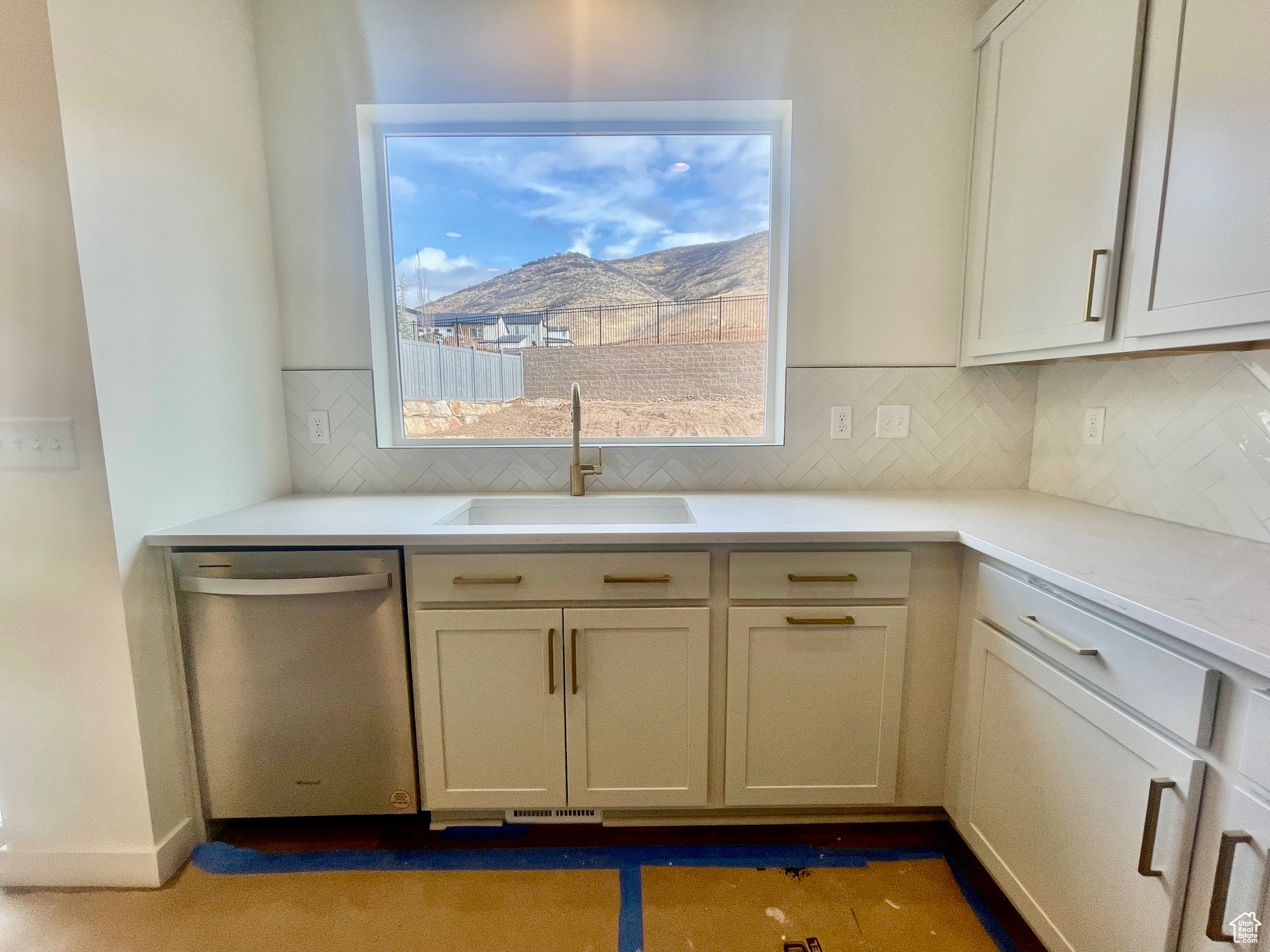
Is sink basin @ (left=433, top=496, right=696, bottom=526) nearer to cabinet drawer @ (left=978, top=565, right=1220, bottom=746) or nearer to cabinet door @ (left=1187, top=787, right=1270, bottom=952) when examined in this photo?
cabinet drawer @ (left=978, top=565, right=1220, bottom=746)

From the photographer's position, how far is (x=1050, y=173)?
1.45 m

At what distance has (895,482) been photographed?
1.97m

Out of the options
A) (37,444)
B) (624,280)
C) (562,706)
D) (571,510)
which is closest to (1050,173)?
(624,280)

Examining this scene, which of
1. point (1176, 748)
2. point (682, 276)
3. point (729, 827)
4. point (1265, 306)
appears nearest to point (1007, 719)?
point (1176, 748)

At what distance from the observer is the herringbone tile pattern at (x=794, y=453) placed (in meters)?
1.92

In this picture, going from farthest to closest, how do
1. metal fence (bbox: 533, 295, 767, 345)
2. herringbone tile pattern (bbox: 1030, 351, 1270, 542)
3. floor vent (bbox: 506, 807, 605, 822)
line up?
metal fence (bbox: 533, 295, 767, 345), floor vent (bbox: 506, 807, 605, 822), herringbone tile pattern (bbox: 1030, 351, 1270, 542)

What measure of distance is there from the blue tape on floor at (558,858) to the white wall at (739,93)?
158cm

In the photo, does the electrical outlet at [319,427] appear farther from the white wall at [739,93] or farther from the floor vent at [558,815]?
the floor vent at [558,815]

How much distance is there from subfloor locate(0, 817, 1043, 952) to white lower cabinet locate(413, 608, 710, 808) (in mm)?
187

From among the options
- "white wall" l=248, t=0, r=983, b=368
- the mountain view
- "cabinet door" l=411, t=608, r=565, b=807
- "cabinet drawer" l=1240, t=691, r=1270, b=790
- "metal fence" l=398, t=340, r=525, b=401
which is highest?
"white wall" l=248, t=0, r=983, b=368

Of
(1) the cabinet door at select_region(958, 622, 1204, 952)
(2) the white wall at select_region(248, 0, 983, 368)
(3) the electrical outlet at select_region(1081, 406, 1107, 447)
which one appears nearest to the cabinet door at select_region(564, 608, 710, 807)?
(1) the cabinet door at select_region(958, 622, 1204, 952)

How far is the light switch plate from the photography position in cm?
125

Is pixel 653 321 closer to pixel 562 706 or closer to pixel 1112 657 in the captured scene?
pixel 562 706

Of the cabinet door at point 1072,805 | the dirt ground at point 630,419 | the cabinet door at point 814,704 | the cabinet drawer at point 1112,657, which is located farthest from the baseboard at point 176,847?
the cabinet drawer at point 1112,657
